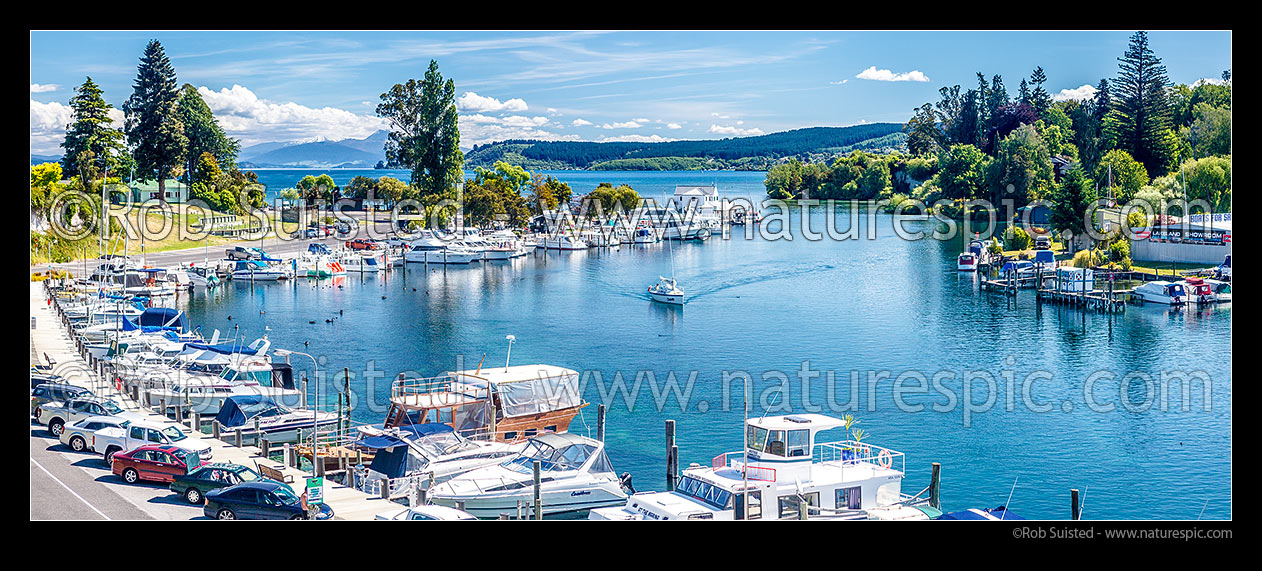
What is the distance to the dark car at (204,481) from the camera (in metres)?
18.8

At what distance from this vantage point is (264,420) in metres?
25.5

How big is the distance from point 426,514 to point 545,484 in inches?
118

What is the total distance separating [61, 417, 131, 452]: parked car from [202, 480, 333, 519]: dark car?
4.84 m

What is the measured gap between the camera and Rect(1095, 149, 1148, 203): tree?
74875 millimetres

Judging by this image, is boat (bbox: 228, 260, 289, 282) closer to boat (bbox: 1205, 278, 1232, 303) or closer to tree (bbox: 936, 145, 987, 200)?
boat (bbox: 1205, 278, 1232, 303)

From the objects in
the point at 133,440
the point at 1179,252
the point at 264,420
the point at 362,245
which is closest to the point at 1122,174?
the point at 1179,252

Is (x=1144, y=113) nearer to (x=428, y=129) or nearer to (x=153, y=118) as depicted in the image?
(x=428, y=129)

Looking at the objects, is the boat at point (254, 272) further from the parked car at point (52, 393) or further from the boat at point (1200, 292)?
the boat at point (1200, 292)

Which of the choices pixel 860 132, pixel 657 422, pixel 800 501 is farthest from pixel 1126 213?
pixel 860 132

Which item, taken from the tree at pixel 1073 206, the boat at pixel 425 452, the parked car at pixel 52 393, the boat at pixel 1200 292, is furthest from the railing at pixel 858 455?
the tree at pixel 1073 206

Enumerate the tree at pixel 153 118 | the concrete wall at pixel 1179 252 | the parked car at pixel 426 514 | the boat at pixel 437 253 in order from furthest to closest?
1. the tree at pixel 153 118
2. the boat at pixel 437 253
3. the concrete wall at pixel 1179 252
4. the parked car at pixel 426 514

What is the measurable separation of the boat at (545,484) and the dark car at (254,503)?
279cm

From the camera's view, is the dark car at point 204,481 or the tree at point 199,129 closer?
the dark car at point 204,481

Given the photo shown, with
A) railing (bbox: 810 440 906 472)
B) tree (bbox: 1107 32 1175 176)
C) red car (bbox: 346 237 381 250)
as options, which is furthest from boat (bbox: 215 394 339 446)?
tree (bbox: 1107 32 1175 176)
